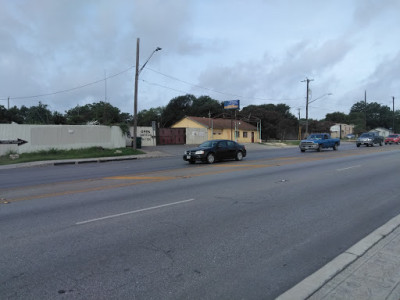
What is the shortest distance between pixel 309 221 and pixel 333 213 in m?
0.94

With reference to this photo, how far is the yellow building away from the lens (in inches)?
1970

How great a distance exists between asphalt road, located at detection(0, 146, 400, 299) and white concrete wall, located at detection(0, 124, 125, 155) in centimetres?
1877

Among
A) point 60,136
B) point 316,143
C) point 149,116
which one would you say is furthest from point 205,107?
point 60,136

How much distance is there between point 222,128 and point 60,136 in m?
29.5

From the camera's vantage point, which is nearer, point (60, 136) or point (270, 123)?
point (60, 136)

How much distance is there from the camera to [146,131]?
1465 inches

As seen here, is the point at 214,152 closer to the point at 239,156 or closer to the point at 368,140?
the point at 239,156

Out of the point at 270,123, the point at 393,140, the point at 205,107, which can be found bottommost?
Answer: the point at 393,140

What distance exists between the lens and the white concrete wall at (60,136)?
25.5m

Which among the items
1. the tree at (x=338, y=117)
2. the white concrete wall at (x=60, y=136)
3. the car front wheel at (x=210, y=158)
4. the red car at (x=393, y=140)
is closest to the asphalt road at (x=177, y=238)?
the car front wheel at (x=210, y=158)

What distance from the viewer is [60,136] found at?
27.8m

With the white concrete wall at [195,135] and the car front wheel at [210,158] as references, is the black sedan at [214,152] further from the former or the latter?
the white concrete wall at [195,135]

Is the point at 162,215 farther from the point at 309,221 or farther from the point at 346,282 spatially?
the point at 346,282

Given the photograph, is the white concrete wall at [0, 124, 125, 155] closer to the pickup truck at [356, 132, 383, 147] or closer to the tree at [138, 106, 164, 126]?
the pickup truck at [356, 132, 383, 147]
